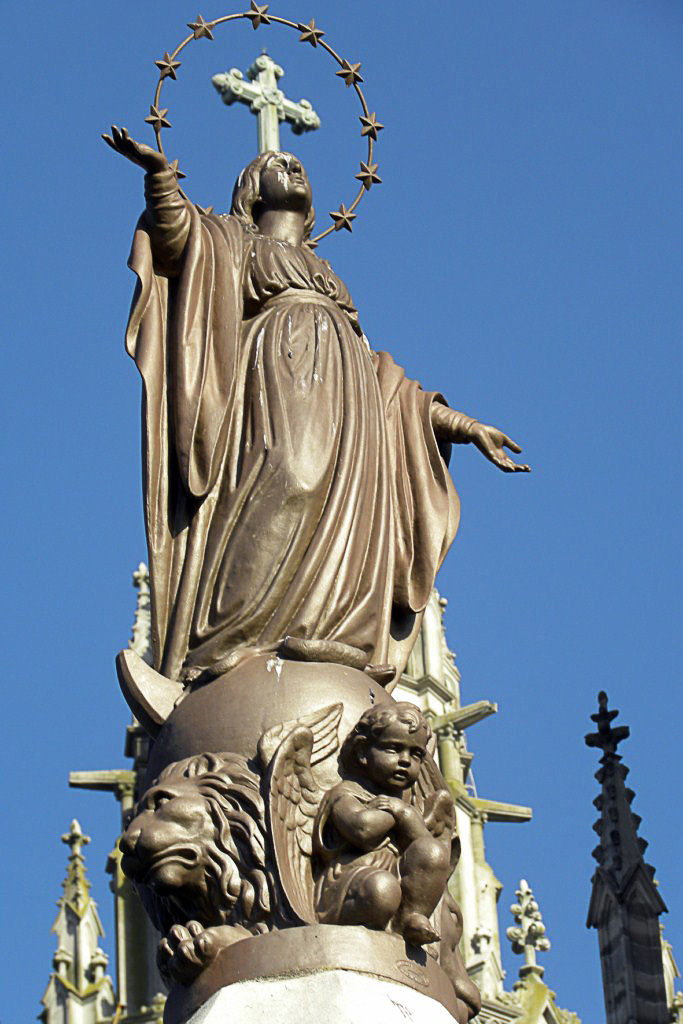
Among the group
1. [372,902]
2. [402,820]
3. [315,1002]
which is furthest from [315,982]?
[402,820]

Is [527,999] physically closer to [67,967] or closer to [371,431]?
[67,967]

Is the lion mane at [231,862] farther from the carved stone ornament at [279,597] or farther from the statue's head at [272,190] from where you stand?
the statue's head at [272,190]

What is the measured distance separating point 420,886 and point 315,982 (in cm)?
59

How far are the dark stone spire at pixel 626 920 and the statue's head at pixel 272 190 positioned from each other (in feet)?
59.7

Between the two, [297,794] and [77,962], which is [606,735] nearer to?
[77,962]

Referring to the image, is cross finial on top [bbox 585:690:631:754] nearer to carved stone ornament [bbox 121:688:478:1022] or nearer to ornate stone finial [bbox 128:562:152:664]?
ornate stone finial [bbox 128:562:152:664]

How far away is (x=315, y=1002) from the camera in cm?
856

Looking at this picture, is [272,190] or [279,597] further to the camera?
[272,190]

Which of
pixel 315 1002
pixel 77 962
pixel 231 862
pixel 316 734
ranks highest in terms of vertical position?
pixel 77 962

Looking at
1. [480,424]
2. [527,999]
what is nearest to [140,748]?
[527,999]

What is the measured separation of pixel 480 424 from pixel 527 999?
30270mm

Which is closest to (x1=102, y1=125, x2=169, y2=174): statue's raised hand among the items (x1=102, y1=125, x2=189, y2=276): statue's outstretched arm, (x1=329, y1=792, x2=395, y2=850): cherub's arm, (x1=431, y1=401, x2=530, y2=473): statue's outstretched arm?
(x1=102, y1=125, x2=189, y2=276): statue's outstretched arm

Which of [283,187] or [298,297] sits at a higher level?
[283,187]

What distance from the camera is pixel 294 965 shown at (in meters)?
8.70
